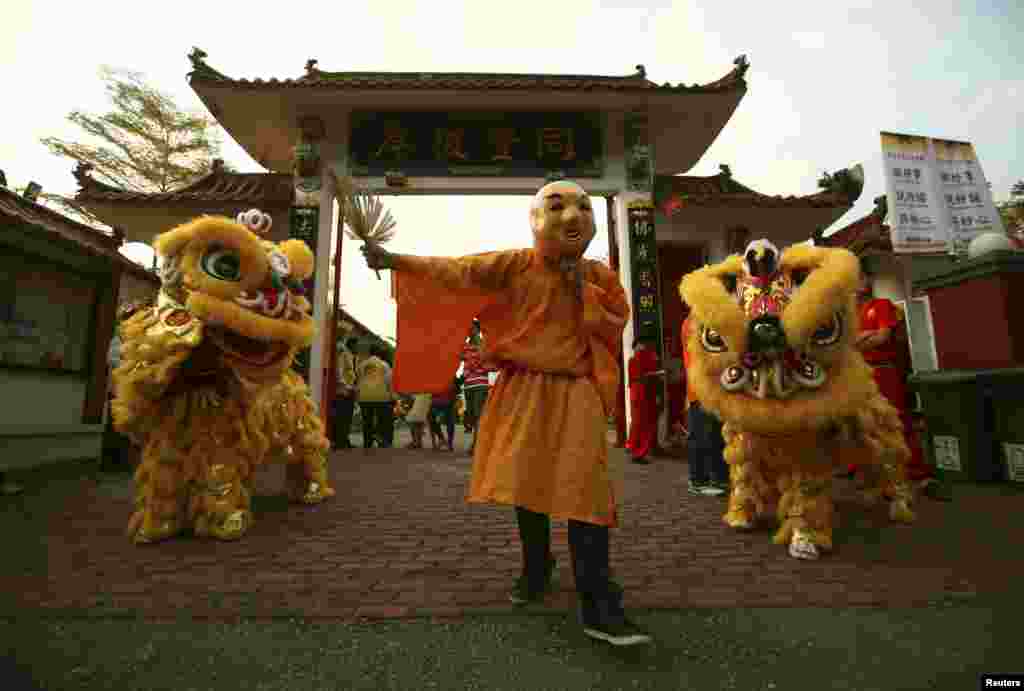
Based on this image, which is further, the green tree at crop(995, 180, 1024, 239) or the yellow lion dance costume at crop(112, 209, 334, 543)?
the green tree at crop(995, 180, 1024, 239)

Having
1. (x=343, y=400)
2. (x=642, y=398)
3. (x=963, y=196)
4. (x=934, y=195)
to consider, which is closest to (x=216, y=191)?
(x=343, y=400)

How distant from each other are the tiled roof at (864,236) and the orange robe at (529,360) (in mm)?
7138

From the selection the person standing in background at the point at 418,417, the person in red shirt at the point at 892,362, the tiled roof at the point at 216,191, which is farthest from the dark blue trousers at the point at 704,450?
the tiled roof at the point at 216,191

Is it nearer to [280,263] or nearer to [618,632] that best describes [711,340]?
[618,632]

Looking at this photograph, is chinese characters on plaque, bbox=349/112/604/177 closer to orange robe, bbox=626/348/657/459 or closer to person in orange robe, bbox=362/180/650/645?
orange robe, bbox=626/348/657/459

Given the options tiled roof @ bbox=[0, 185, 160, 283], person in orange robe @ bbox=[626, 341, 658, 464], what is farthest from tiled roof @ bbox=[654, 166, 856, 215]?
tiled roof @ bbox=[0, 185, 160, 283]

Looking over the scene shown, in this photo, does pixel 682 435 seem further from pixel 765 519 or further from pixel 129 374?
pixel 129 374

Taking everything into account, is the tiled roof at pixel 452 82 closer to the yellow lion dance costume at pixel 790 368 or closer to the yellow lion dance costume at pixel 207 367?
the yellow lion dance costume at pixel 207 367

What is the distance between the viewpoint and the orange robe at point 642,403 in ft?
19.7

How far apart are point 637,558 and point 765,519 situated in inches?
45.8

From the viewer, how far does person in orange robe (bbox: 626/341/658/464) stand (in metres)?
6.00

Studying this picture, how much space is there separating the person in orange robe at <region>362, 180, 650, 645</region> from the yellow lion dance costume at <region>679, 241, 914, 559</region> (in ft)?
3.06

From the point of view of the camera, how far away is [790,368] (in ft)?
8.91

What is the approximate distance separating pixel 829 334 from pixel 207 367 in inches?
138
